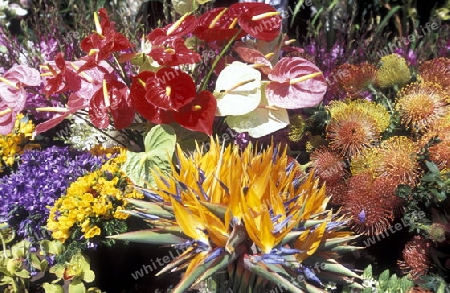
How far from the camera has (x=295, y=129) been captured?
123cm

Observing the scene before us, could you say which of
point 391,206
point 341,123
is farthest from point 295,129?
point 391,206

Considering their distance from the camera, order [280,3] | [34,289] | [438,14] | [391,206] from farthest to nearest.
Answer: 1. [438,14]
2. [280,3]
3. [34,289]
4. [391,206]

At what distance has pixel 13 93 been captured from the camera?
3.97 ft

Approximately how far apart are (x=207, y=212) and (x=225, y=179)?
8 centimetres

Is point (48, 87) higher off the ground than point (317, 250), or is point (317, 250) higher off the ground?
point (48, 87)

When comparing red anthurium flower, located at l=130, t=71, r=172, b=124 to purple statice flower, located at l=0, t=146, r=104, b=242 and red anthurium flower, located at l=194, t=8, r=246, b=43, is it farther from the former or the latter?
purple statice flower, located at l=0, t=146, r=104, b=242

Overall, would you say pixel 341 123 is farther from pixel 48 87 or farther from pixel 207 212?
pixel 48 87

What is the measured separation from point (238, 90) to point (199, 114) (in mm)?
98

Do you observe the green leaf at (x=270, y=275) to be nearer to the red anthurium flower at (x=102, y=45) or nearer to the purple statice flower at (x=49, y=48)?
the red anthurium flower at (x=102, y=45)

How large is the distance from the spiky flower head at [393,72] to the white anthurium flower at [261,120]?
257mm

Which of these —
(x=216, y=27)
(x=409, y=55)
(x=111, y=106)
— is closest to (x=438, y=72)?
(x=409, y=55)

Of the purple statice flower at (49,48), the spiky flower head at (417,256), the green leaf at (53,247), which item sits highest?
the purple statice flower at (49,48)

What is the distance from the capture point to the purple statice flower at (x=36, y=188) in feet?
4.11

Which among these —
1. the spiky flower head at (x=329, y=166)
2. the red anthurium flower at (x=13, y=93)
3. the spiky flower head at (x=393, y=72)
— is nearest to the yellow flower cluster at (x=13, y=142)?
the red anthurium flower at (x=13, y=93)
